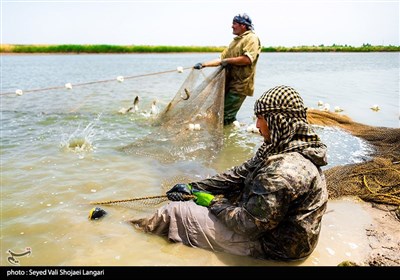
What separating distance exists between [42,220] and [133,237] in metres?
1.21

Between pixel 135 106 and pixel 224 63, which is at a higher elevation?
pixel 224 63

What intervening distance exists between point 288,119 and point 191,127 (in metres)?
3.64

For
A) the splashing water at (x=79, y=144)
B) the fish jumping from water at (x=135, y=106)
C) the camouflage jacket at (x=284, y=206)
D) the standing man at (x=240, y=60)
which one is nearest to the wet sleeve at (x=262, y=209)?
the camouflage jacket at (x=284, y=206)

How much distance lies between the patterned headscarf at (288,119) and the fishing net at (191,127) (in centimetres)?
298

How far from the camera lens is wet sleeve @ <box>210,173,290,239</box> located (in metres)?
2.41

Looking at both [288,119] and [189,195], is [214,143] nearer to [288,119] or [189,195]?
[189,195]

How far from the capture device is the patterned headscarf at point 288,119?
8.54 ft

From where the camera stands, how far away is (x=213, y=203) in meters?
3.09

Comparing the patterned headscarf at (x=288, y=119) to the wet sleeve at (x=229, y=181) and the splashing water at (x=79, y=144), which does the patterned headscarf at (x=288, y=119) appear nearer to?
the wet sleeve at (x=229, y=181)

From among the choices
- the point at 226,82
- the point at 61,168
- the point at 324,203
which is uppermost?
the point at 226,82

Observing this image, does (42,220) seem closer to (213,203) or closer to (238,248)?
(213,203)

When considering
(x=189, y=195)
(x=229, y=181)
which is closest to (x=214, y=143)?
(x=229, y=181)

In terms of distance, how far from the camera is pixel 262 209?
2469 millimetres
